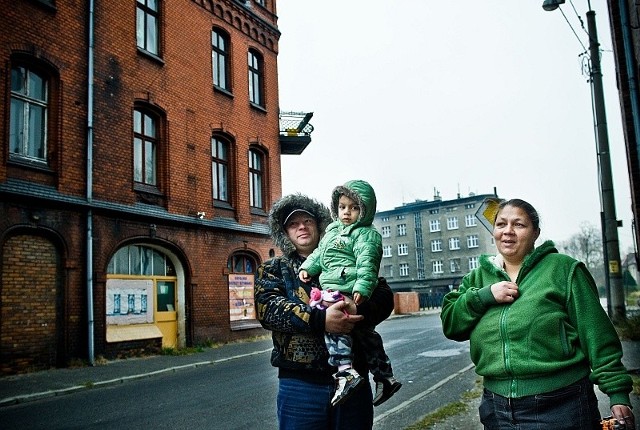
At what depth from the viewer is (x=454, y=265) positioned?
213 feet

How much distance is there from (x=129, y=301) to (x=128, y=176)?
3.51 meters

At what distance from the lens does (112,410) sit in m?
7.86

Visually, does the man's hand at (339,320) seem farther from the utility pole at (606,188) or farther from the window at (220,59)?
the window at (220,59)

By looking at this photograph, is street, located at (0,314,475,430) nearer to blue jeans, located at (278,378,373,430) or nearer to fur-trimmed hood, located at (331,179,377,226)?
blue jeans, located at (278,378,373,430)

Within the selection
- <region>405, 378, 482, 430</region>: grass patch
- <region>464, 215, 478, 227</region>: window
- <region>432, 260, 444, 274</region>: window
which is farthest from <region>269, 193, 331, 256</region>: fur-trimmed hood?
<region>432, 260, 444, 274</region>: window

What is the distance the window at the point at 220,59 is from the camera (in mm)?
19562

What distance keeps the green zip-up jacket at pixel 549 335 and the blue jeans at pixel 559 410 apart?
4 centimetres

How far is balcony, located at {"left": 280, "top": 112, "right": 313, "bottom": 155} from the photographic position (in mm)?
22859

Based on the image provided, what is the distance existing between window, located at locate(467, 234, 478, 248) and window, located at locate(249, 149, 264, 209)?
47.1 meters

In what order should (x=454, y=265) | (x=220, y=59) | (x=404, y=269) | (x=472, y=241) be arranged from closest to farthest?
(x=220, y=59) → (x=472, y=241) → (x=454, y=265) → (x=404, y=269)

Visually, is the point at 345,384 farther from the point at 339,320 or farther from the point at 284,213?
the point at 284,213

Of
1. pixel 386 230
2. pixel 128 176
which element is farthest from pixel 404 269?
pixel 128 176

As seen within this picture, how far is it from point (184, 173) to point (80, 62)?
4518mm

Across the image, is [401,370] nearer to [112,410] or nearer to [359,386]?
[112,410]
